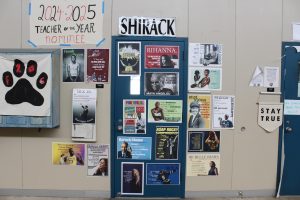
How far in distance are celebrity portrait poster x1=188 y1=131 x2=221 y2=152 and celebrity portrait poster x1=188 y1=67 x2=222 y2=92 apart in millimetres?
673

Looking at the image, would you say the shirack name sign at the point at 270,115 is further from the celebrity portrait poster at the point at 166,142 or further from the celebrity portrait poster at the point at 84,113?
the celebrity portrait poster at the point at 84,113

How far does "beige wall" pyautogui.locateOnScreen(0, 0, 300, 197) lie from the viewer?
4742mm

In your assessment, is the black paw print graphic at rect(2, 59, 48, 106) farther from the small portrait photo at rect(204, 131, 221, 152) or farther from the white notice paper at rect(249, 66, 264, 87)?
the white notice paper at rect(249, 66, 264, 87)

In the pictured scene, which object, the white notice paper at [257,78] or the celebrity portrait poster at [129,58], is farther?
the white notice paper at [257,78]

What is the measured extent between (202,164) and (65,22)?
118 inches

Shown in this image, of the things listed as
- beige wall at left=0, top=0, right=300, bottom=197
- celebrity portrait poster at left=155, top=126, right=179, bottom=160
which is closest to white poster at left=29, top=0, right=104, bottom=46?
beige wall at left=0, top=0, right=300, bottom=197

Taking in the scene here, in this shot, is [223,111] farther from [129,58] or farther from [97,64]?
[97,64]

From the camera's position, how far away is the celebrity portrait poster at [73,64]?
15.5 ft

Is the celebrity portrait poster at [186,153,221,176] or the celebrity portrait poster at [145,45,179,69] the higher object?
the celebrity portrait poster at [145,45,179,69]

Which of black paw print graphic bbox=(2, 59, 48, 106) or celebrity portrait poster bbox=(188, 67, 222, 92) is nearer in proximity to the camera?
black paw print graphic bbox=(2, 59, 48, 106)

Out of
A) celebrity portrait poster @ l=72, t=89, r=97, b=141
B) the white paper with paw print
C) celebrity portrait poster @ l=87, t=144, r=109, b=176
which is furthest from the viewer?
celebrity portrait poster @ l=87, t=144, r=109, b=176

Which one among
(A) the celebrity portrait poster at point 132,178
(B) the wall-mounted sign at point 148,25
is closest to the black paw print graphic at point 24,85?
(B) the wall-mounted sign at point 148,25

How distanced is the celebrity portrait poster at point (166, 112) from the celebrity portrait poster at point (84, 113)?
853 millimetres

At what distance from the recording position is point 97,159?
4.80m
